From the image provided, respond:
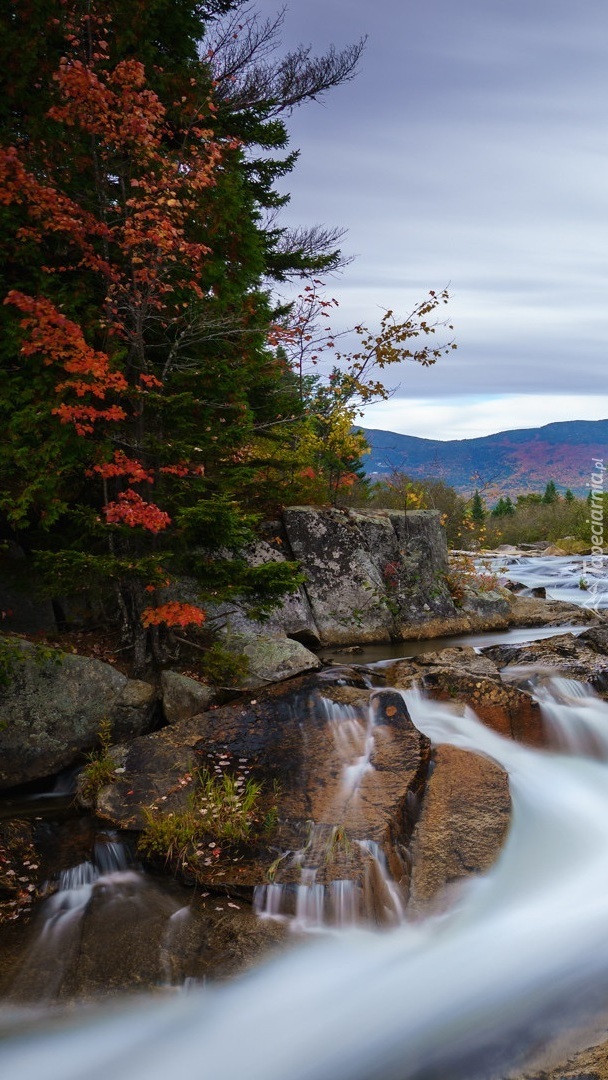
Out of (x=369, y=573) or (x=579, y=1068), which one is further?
(x=369, y=573)

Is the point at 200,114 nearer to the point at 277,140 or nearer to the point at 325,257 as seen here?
the point at 277,140

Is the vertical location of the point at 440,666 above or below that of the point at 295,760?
above

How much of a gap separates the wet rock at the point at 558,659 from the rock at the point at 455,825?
1.99 metres

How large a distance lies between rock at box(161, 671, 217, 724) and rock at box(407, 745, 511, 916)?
2405mm

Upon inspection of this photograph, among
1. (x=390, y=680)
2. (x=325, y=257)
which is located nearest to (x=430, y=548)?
(x=390, y=680)

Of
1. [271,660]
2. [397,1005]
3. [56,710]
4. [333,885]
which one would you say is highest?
[271,660]

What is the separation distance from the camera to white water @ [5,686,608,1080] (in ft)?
12.3

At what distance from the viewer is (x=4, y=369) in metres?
6.32

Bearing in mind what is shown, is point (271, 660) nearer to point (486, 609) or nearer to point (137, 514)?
point (137, 514)

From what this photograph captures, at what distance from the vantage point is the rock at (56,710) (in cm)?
626

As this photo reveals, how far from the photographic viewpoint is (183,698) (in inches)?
273

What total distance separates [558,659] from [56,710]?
6.16m

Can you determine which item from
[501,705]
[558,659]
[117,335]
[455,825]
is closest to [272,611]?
[501,705]

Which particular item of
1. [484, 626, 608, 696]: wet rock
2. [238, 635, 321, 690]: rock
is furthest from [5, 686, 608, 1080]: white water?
[238, 635, 321, 690]: rock
